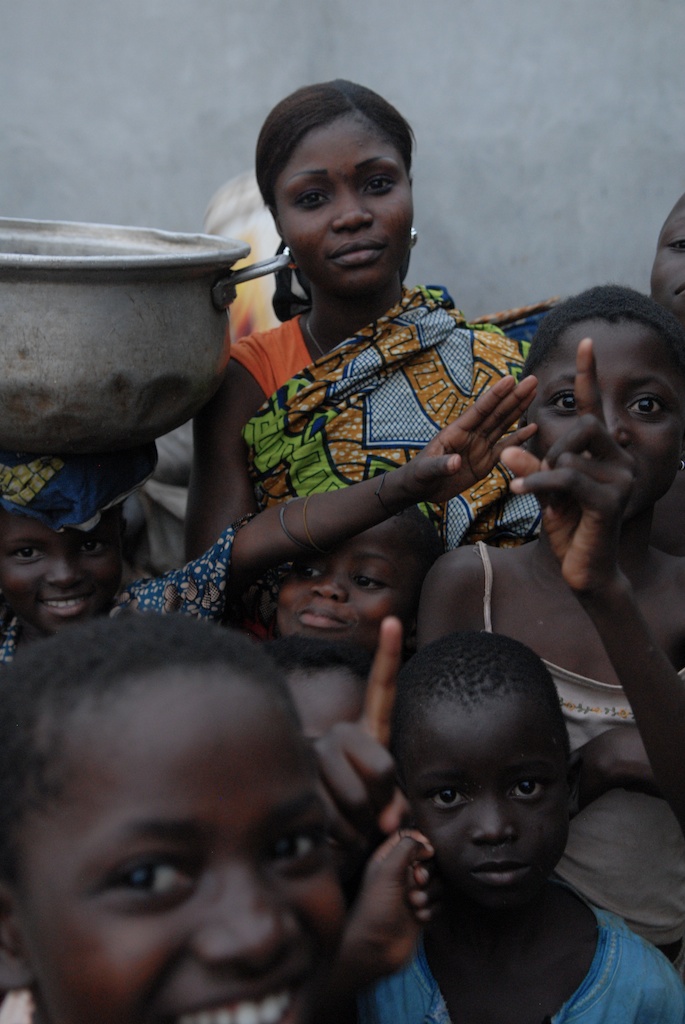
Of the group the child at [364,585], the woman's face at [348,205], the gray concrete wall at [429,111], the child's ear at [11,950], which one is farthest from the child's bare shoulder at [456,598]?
the gray concrete wall at [429,111]

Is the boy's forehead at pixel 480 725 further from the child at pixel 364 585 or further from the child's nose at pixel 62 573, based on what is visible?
the child's nose at pixel 62 573

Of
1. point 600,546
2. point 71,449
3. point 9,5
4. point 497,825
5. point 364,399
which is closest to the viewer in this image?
point 600,546

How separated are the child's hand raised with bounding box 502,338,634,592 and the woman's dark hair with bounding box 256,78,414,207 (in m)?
1.45

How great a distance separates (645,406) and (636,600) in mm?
393

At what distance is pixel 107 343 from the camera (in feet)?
7.21

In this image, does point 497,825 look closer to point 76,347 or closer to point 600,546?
point 600,546

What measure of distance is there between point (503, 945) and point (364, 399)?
1.27 metres

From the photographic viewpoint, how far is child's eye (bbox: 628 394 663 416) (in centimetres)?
203

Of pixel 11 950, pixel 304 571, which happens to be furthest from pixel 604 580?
pixel 304 571

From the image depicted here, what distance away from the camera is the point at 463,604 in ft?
7.11

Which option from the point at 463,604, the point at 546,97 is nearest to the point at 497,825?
the point at 463,604

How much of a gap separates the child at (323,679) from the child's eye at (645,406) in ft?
2.07

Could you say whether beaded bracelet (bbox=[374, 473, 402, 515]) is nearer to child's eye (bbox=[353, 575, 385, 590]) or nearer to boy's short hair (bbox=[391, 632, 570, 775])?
child's eye (bbox=[353, 575, 385, 590])

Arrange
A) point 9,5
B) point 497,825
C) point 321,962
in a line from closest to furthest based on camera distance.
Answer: point 321,962
point 497,825
point 9,5
